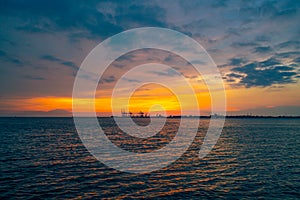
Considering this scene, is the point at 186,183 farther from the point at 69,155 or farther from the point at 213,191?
the point at 69,155

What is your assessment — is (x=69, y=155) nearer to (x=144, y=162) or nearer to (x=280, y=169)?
(x=144, y=162)

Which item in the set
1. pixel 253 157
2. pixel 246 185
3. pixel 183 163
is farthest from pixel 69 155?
pixel 253 157

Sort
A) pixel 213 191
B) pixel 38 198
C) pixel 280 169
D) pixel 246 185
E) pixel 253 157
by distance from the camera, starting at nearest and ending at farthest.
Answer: pixel 38 198
pixel 213 191
pixel 246 185
pixel 280 169
pixel 253 157

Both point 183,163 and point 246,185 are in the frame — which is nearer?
point 246,185

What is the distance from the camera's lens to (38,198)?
70.4 feet

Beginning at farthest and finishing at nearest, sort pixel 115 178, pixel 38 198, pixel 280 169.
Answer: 1. pixel 280 169
2. pixel 115 178
3. pixel 38 198

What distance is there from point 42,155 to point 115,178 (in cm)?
2188

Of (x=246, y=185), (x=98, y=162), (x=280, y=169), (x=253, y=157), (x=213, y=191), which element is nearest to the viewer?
(x=213, y=191)

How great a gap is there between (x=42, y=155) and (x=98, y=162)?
13.2 meters

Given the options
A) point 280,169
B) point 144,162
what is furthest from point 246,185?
point 144,162

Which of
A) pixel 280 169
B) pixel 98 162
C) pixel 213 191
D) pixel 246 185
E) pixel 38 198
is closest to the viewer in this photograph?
pixel 38 198

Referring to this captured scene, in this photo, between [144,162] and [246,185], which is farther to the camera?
[144,162]

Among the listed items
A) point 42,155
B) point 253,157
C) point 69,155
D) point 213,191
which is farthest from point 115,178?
point 253,157

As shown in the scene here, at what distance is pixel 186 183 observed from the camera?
26.5m
